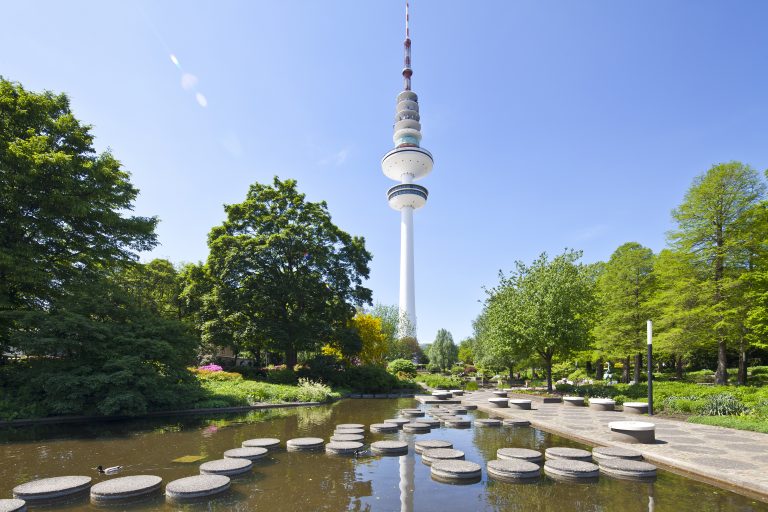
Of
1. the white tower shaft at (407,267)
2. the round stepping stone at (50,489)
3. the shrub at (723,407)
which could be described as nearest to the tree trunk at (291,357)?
the round stepping stone at (50,489)

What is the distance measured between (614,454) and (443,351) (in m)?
60.2

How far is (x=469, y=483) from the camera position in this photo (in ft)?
28.6

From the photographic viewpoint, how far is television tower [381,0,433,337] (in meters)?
94.6

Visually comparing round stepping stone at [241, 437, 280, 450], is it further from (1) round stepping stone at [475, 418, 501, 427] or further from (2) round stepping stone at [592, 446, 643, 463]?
(2) round stepping stone at [592, 446, 643, 463]

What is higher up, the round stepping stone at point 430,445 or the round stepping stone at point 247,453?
the round stepping stone at point 247,453

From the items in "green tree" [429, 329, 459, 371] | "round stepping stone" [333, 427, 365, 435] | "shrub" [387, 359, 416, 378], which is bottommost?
"green tree" [429, 329, 459, 371]

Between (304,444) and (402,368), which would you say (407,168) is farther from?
(304,444)

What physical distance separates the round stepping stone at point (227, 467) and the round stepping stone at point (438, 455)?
167 inches

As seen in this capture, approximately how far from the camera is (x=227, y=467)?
901 centimetres

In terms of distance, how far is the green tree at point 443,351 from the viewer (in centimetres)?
6862

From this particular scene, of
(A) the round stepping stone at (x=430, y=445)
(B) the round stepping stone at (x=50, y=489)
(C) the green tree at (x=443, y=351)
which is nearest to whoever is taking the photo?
(B) the round stepping stone at (x=50, y=489)

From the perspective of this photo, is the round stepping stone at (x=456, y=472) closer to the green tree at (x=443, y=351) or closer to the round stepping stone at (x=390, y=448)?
the round stepping stone at (x=390, y=448)

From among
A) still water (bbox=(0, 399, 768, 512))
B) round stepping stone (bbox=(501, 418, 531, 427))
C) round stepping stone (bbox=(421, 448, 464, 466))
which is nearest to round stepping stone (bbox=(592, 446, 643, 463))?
still water (bbox=(0, 399, 768, 512))

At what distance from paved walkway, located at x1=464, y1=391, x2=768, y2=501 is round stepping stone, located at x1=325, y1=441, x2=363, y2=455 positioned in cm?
715
